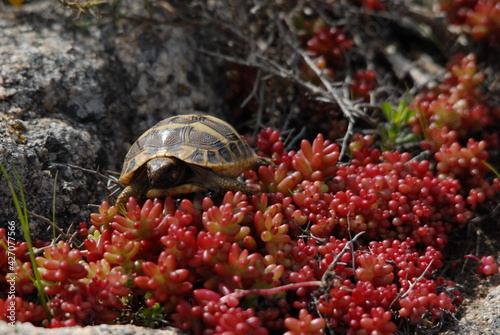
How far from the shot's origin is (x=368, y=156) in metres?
4.05

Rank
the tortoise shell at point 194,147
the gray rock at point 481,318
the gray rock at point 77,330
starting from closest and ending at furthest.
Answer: the gray rock at point 77,330, the gray rock at point 481,318, the tortoise shell at point 194,147

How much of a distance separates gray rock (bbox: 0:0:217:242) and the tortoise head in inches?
25.5

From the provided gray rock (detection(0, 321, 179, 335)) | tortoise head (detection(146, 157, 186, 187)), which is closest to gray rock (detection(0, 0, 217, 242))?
tortoise head (detection(146, 157, 186, 187))

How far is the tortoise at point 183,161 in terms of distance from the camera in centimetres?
349

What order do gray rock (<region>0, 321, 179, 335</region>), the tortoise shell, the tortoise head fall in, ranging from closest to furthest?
1. gray rock (<region>0, 321, 179, 335</region>)
2. the tortoise head
3. the tortoise shell

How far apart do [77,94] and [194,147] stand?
1352 millimetres

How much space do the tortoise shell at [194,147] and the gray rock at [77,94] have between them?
1.66 ft

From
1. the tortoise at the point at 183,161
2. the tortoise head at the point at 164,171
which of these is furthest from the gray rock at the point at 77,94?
the tortoise head at the point at 164,171

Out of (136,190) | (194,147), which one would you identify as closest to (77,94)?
(136,190)

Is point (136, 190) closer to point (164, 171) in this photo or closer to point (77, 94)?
point (164, 171)

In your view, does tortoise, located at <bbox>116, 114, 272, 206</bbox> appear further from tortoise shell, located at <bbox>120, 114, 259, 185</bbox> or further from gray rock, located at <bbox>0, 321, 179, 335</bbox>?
gray rock, located at <bbox>0, 321, 179, 335</bbox>

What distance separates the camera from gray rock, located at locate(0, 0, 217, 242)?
11.8ft

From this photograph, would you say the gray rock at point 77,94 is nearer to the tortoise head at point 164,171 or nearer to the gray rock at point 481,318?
the tortoise head at point 164,171

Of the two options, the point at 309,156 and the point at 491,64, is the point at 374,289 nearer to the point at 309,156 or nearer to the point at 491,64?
the point at 309,156
